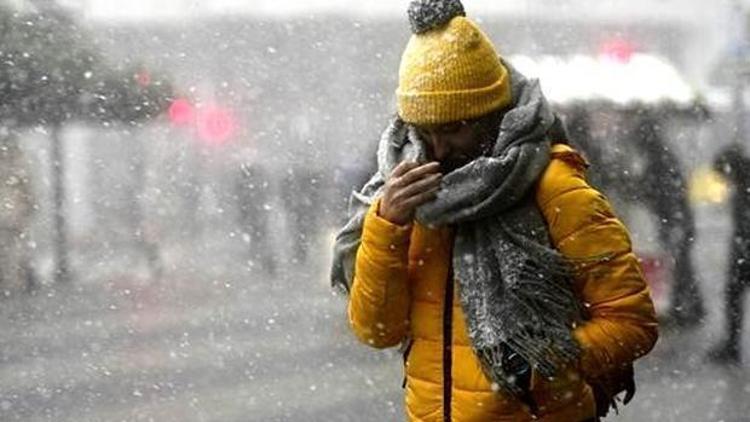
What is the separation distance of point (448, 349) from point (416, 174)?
1.17 feet

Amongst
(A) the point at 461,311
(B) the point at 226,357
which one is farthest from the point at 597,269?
(B) the point at 226,357

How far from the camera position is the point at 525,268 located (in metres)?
2.53

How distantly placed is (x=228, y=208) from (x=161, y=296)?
1444 mm

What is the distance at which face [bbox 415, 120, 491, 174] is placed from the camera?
8.62ft

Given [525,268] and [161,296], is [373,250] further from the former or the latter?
[161,296]

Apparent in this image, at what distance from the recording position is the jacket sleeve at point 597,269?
8.35 feet

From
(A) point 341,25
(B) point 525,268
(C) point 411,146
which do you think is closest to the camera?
(B) point 525,268

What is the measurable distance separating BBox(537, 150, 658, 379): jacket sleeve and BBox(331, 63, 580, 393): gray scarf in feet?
0.09

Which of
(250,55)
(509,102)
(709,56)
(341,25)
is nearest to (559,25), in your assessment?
(709,56)

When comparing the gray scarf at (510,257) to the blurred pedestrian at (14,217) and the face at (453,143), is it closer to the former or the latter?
the face at (453,143)

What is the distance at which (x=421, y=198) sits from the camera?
2.56 metres

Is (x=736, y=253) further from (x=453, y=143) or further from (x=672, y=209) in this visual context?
(x=453, y=143)

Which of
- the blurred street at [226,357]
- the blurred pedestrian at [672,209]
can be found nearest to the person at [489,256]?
the blurred street at [226,357]

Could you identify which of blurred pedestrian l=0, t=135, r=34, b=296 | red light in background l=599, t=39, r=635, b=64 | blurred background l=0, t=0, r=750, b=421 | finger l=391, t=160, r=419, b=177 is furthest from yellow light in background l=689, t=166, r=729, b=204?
finger l=391, t=160, r=419, b=177
